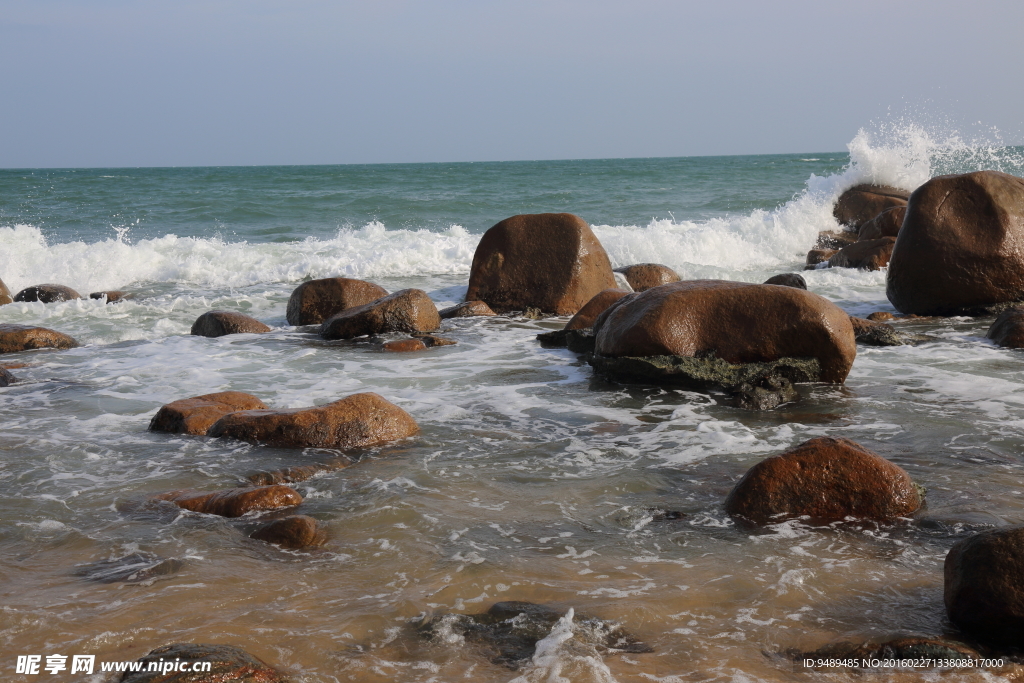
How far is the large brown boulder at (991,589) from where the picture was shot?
107 inches

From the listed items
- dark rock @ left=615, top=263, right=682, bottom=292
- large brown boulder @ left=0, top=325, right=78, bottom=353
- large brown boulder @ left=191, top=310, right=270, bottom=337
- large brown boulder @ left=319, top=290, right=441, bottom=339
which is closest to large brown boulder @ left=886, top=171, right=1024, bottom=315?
dark rock @ left=615, top=263, right=682, bottom=292

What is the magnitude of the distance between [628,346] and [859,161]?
48.7 ft

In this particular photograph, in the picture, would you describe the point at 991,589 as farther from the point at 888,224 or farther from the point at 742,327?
the point at 888,224

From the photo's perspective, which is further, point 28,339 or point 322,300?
point 322,300

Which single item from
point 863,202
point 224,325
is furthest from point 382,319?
point 863,202

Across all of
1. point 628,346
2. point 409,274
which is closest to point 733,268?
point 409,274

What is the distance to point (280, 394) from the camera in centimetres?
648

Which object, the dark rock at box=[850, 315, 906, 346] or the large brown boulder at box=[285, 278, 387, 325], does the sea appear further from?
the large brown boulder at box=[285, 278, 387, 325]

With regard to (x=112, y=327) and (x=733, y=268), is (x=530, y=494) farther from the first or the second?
(x=733, y=268)

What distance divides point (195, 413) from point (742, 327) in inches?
151

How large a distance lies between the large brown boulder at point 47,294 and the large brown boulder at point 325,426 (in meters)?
7.29

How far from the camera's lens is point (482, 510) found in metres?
4.04

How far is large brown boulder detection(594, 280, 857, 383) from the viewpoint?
6.32 meters

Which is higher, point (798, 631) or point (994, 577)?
point (994, 577)
